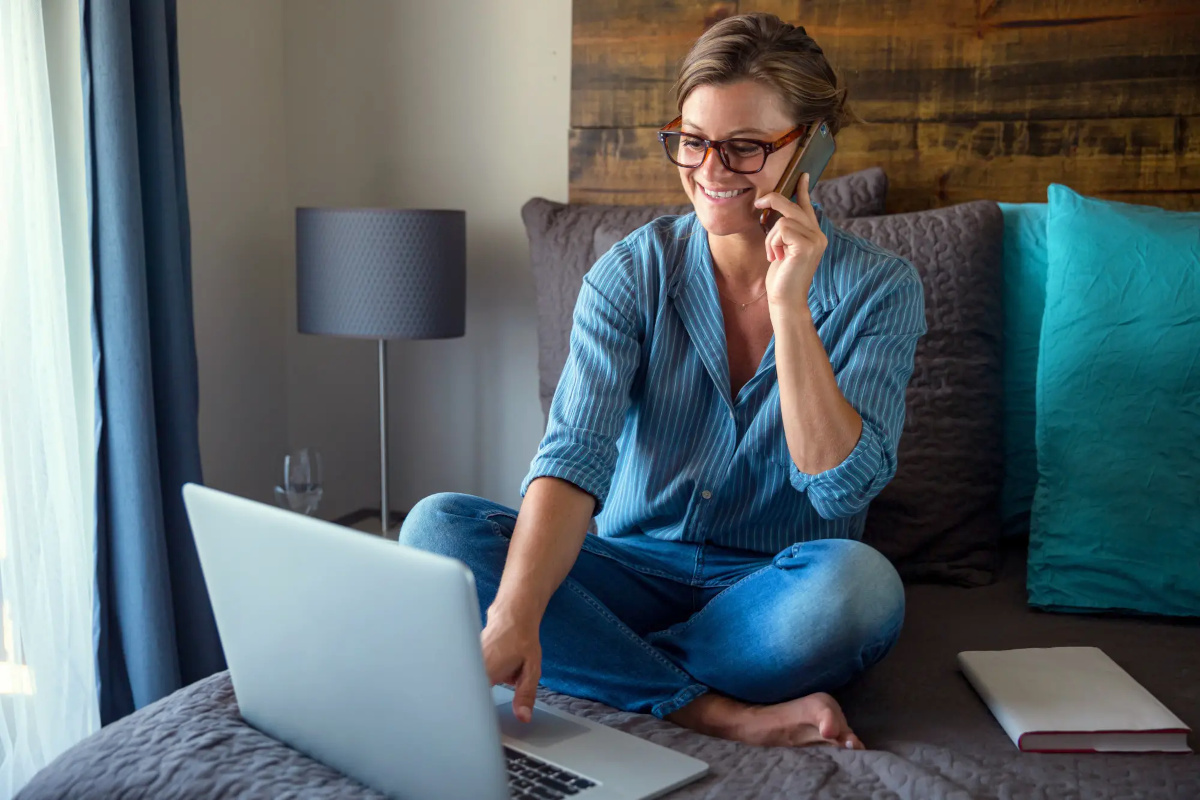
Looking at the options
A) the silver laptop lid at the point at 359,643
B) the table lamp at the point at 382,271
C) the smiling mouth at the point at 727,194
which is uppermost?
the smiling mouth at the point at 727,194

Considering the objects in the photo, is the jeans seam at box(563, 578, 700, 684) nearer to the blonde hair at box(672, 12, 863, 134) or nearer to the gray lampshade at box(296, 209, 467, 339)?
the blonde hair at box(672, 12, 863, 134)

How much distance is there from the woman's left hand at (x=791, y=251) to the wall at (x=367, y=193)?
1.09 meters

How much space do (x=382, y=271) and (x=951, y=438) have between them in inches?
43.0

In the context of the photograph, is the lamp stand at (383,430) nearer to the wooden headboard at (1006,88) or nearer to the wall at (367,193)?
the wall at (367,193)

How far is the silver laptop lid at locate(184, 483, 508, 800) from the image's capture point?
0.87 metres

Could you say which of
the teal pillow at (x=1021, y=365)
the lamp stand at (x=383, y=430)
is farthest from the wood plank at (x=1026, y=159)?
the lamp stand at (x=383, y=430)

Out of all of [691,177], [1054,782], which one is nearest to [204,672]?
[691,177]

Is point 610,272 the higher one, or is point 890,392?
point 610,272

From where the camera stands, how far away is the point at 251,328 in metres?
2.61

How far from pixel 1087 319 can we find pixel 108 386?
1.59m

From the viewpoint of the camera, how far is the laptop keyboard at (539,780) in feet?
3.42

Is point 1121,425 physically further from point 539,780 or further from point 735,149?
point 539,780

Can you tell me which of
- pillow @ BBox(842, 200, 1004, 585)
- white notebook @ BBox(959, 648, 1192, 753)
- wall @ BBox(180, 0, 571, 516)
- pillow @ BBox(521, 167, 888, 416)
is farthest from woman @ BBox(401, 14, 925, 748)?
wall @ BBox(180, 0, 571, 516)

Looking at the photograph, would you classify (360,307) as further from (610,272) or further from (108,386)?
(610,272)
